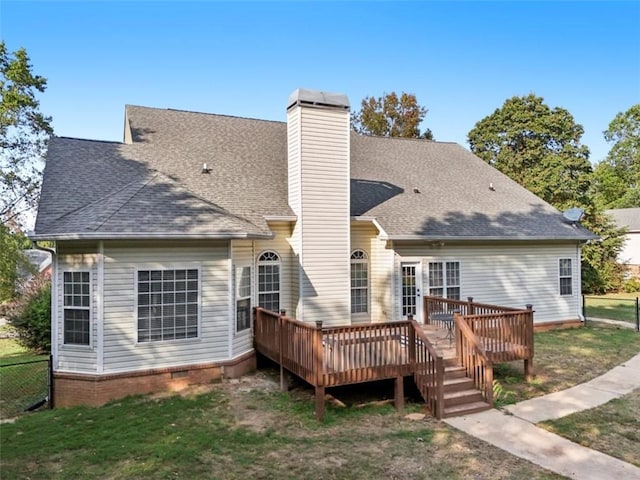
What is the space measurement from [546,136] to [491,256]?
2019 cm

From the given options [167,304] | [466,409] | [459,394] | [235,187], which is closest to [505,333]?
[459,394]

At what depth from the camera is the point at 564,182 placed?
28.5m

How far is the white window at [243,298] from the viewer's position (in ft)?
33.0

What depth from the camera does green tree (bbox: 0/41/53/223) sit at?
1675 centimetres

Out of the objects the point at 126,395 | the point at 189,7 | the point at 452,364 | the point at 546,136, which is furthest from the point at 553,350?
the point at 546,136

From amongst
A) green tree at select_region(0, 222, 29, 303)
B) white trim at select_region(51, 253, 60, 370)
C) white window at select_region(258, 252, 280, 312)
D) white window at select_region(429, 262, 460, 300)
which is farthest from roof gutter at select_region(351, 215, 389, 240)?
green tree at select_region(0, 222, 29, 303)

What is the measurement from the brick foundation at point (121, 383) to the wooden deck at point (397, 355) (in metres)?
1.67

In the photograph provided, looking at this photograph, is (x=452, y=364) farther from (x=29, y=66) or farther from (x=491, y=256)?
(x=29, y=66)

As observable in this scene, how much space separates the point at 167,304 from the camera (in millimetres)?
9172

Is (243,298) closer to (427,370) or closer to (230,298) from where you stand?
(230,298)

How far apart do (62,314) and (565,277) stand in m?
15.7

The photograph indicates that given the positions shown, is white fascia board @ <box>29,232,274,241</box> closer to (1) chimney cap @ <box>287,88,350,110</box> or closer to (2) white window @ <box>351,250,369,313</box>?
(1) chimney cap @ <box>287,88,350,110</box>

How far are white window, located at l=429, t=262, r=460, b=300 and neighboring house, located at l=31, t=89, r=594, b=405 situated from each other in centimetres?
5

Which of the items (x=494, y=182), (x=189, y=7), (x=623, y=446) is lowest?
(x=623, y=446)
